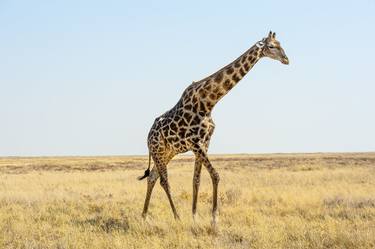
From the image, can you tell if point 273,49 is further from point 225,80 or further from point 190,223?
point 190,223

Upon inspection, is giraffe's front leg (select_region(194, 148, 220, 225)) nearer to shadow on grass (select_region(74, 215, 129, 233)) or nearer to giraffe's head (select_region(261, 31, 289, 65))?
shadow on grass (select_region(74, 215, 129, 233))

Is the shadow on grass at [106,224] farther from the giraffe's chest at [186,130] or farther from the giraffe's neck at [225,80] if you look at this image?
the giraffe's neck at [225,80]

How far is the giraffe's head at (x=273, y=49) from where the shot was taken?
34.2 ft

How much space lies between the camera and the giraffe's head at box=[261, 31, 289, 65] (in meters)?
10.4

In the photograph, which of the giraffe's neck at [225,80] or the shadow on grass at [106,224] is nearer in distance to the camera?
the shadow on grass at [106,224]

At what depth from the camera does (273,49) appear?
416 inches

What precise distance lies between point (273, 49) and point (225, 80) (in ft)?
3.90

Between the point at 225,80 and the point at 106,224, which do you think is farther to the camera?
the point at 106,224

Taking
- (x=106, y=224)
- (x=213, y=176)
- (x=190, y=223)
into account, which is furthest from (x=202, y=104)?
(x=106, y=224)

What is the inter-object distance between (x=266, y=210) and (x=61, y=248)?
6430mm

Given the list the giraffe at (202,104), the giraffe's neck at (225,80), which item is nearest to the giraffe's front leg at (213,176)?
the giraffe at (202,104)

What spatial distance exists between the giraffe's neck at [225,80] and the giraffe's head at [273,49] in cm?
12

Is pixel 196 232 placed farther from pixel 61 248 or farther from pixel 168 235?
pixel 61 248

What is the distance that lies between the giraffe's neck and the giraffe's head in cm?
12
